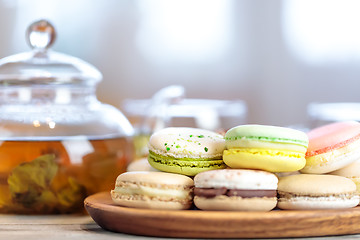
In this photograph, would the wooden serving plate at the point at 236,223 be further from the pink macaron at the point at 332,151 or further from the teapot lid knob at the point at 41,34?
the teapot lid knob at the point at 41,34

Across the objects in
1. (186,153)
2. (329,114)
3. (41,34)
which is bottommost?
(329,114)

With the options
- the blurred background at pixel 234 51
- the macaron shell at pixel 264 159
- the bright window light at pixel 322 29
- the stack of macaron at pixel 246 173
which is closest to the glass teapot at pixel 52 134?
the stack of macaron at pixel 246 173

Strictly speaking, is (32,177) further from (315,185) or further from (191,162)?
(315,185)

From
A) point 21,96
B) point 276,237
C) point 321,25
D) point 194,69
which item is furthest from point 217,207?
point 321,25

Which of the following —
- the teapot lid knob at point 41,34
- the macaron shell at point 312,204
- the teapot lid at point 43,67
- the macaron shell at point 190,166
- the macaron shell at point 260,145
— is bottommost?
the macaron shell at point 312,204

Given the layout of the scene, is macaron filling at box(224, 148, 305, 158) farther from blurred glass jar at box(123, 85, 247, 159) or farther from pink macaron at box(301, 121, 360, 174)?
blurred glass jar at box(123, 85, 247, 159)

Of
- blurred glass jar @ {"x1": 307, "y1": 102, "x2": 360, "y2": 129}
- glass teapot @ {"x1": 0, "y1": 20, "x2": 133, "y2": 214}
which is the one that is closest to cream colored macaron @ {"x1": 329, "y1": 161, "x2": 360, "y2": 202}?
glass teapot @ {"x1": 0, "y1": 20, "x2": 133, "y2": 214}

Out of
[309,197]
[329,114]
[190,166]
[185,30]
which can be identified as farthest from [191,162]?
[185,30]
